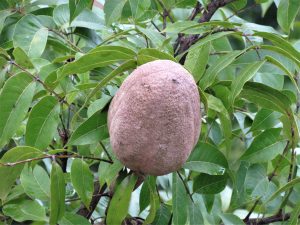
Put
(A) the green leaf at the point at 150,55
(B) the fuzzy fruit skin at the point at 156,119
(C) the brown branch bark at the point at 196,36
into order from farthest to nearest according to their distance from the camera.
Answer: (C) the brown branch bark at the point at 196,36, (A) the green leaf at the point at 150,55, (B) the fuzzy fruit skin at the point at 156,119

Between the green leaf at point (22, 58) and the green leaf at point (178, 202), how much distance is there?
0.30 metres

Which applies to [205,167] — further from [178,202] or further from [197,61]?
[197,61]

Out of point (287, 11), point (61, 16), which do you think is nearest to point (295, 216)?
point (287, 11)

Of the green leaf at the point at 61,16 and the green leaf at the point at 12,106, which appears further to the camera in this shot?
the green leaf at the point at 61,16

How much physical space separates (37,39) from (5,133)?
0.21 meters

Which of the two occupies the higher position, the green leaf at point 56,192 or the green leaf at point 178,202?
the green leaf at point 56,192

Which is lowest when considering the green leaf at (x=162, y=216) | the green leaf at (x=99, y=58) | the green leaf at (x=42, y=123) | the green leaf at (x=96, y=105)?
the green leaf at (x=162, y=216)

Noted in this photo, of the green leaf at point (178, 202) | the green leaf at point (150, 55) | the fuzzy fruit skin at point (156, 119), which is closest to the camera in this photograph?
the fuzzy fruit skin at point (156, 119)

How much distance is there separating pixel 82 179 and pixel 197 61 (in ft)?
0.84

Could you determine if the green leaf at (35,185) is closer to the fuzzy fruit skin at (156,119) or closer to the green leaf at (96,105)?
the green leaf at (96,105)

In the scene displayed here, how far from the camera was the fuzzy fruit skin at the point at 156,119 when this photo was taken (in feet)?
2.71

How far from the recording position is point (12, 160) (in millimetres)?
993

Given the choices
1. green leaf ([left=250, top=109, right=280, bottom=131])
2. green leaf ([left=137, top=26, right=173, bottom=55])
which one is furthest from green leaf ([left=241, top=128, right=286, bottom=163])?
green leaf ([left=137, top=26, right=173, bottom=55])

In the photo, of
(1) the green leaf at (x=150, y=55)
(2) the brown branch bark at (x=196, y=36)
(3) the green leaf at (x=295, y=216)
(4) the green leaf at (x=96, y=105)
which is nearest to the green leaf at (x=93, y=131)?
(4) the green leaf at (x=96, y=105)
